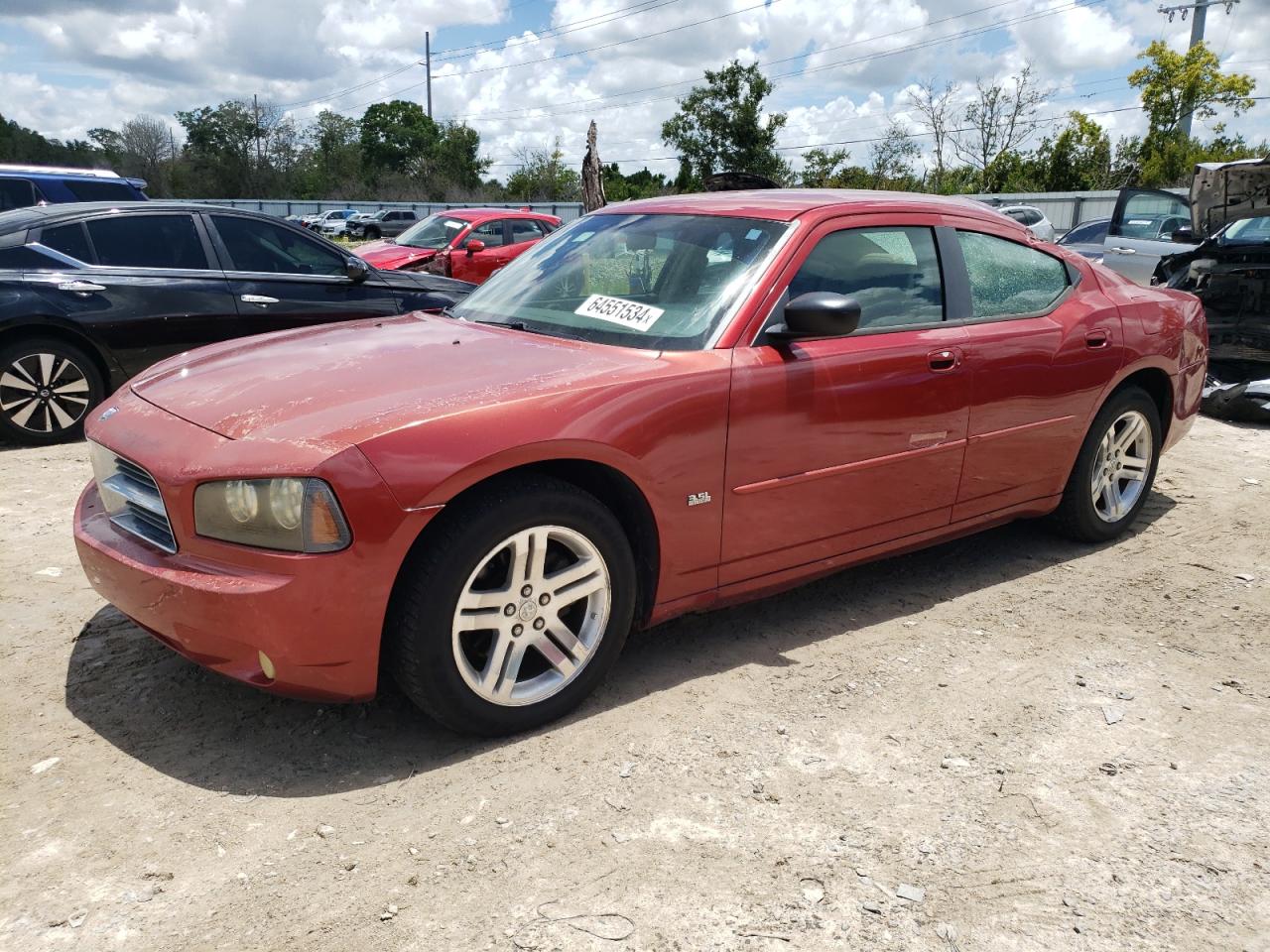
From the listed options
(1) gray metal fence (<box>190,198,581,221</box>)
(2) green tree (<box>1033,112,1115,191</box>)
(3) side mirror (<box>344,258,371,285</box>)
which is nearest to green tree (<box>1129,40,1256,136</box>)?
(2) green tree (<box>1033,112,1115,191</box>)

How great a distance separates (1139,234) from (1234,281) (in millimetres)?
5584

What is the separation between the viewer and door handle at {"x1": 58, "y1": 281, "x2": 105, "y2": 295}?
636 cm

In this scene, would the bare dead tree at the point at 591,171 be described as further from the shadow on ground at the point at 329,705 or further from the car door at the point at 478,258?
the shadow on ground at the point at 329,705

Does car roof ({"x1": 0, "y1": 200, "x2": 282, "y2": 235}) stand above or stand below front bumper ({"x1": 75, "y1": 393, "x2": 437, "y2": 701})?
above

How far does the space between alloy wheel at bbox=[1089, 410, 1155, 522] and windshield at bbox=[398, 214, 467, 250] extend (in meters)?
11.1

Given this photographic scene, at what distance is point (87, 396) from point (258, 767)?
4564mm

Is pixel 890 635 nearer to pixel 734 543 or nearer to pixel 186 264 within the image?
pixel 734 543

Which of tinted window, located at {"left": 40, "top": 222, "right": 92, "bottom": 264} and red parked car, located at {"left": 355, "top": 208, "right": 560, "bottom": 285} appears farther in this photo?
red parked car, located at {"left": 355, "top": 208, "right": 560, "bottom": 285}

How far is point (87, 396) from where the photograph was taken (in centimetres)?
643

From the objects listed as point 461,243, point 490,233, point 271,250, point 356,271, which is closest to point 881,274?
point 356,271

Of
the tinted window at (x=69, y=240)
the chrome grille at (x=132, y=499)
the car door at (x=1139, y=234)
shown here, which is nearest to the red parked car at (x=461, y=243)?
the tinted window at (x=69, y=240)

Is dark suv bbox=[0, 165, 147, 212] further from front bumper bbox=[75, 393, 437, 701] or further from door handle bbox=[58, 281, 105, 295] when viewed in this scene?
front bumper bbox=[75, 393, 437, 701]

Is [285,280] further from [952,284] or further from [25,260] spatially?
[952,284]

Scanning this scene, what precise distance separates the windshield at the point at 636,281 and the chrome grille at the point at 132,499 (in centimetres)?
138
